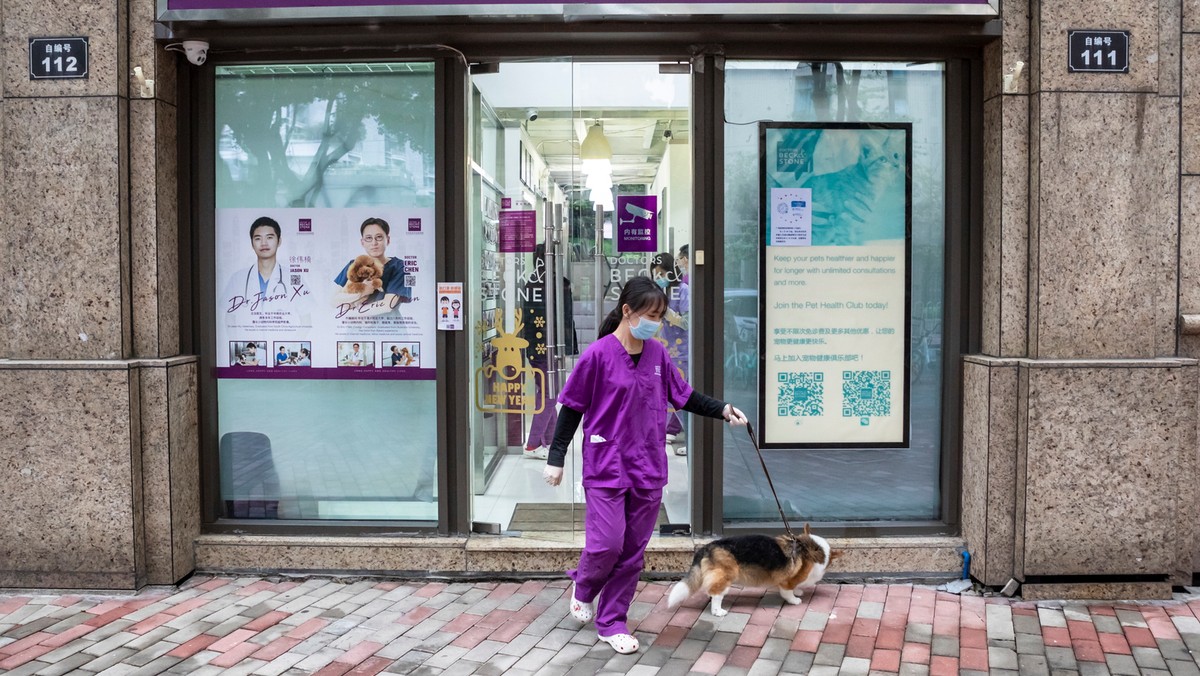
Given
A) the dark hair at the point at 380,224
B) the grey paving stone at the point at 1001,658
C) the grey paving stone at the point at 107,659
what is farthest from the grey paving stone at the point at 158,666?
the grey paving stone at the point at 1001,658

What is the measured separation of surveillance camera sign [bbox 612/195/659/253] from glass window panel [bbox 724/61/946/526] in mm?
449

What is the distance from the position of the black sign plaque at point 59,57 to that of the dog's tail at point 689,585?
169 inches

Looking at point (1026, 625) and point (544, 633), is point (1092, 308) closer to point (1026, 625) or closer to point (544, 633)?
point (1026, 625)

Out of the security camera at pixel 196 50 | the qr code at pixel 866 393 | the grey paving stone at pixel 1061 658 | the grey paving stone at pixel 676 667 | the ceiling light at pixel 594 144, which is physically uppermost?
the security camera at pixel 196 50

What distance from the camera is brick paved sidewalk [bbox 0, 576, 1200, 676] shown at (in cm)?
441

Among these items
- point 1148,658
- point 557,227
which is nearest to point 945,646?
point 1148,658

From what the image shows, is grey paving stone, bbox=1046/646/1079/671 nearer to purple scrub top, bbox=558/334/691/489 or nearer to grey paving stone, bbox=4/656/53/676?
purple scrub top, bbox=558/334/691/489

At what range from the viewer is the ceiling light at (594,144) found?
593 centimetres

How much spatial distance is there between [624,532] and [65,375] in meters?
3.28

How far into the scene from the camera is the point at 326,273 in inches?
232

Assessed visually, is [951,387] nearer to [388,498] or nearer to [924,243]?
[924,243]

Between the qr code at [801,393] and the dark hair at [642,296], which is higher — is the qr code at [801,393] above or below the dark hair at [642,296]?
below

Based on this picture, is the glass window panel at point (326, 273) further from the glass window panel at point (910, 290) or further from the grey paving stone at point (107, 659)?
the glass window panel at point (910, 290)

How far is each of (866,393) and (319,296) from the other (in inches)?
134
